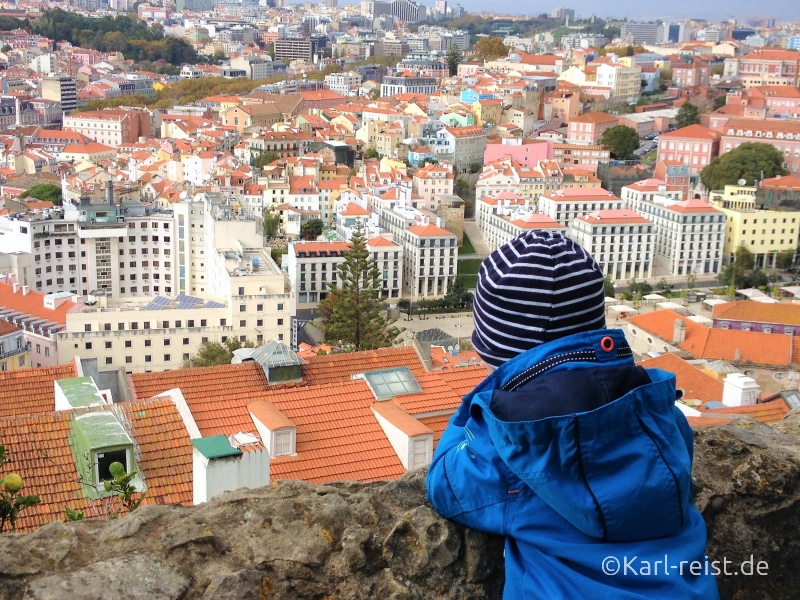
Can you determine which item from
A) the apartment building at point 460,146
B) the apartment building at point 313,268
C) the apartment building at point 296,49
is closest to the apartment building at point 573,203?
the apartment building at point 313,268

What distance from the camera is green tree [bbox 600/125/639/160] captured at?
41.8 metres

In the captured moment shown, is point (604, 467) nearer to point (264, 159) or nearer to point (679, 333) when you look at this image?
point (679, 333)

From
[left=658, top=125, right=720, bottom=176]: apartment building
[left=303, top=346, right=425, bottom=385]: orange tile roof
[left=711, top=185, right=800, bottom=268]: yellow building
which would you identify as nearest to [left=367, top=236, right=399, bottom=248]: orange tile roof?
[left=711, top=185, right=800, bottom=268]: yellow building

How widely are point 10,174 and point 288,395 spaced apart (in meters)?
35.5

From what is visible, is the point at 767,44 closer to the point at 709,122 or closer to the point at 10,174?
the point at 709,122

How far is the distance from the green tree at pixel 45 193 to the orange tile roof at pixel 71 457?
30.2 meters

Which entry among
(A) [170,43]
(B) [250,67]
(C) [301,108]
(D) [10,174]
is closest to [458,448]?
(D) [10,174]

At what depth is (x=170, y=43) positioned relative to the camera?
72.6m

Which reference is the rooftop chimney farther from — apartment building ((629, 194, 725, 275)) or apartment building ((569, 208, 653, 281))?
apartment building ((629, 194, 725, 275))

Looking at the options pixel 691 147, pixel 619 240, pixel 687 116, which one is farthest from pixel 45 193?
pixel 687 116

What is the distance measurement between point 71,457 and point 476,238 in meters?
29.2

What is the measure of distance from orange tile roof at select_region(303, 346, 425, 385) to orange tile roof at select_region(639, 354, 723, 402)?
4537mm

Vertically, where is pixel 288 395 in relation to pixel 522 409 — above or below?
below

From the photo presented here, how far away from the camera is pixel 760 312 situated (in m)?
19.4
